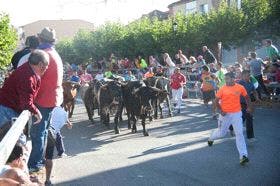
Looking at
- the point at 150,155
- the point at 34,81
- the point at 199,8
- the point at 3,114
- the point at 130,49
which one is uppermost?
the point at 199,8

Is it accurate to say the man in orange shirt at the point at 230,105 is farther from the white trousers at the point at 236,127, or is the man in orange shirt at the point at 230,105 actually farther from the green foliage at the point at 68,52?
the green foliage at the point at 68,52

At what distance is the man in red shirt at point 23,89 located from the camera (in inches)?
251

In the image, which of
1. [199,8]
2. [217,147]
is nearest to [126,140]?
[217,147]

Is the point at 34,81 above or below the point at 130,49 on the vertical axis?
below

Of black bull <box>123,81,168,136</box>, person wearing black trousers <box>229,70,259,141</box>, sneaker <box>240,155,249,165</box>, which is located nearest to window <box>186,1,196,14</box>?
black bull <box>123,81,168,136</box>

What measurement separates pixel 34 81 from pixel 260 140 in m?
7.29

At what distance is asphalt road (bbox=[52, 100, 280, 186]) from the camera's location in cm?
883

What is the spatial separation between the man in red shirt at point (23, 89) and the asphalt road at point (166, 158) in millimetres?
2561

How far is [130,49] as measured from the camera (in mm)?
39281

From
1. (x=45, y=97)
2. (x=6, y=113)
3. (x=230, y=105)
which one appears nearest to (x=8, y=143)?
(x=6, y=113)

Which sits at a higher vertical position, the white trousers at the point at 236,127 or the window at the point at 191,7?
the window at the point at 191,7

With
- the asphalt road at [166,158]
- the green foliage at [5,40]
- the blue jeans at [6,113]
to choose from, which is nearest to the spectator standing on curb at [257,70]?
the asphalt road at [166,158]

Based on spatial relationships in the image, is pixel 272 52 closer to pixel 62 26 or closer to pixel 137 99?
pixel 137 99

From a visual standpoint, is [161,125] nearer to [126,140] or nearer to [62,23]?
[126,140]
